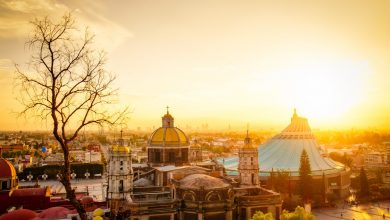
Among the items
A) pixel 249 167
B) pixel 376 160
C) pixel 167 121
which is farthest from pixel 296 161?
pixel 376 160

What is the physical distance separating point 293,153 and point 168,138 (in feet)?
68.0

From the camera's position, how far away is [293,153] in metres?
43.2

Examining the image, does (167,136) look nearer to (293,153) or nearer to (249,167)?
(249,167)

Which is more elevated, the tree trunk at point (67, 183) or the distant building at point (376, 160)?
the tree trunk at point (67, 183)

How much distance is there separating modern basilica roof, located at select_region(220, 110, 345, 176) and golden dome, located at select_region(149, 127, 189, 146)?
1396 centimetres

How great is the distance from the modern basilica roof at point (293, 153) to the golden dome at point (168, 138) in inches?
550

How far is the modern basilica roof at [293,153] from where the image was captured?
39.6 meters

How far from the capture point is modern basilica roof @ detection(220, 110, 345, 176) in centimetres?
3962

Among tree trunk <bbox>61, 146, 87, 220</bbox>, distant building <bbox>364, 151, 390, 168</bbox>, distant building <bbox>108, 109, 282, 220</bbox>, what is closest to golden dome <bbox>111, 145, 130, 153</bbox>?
distant building <bbox>108, 109, 282, 220</bbox>

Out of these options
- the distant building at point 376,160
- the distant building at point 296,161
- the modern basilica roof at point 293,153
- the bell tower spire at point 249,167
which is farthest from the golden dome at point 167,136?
the distant building at point 376,160

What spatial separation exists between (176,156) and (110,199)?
22.1 ft

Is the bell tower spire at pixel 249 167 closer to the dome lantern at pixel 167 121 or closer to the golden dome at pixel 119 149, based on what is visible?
the dome lantern at pixel 167 121

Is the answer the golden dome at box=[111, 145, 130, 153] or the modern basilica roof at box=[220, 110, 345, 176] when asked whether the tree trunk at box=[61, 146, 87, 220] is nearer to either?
the golden dome at box=[111, 145, 130, 153]

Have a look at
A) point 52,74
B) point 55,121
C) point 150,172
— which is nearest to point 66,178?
point 55,121
